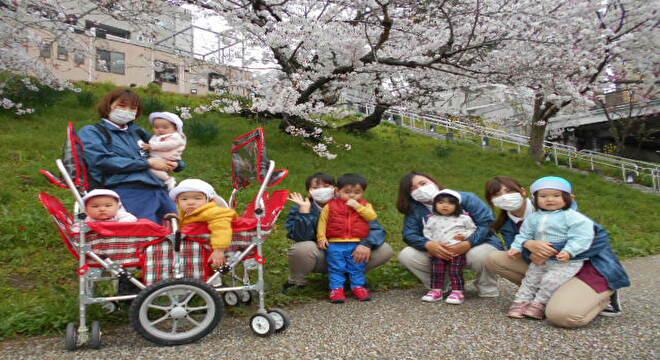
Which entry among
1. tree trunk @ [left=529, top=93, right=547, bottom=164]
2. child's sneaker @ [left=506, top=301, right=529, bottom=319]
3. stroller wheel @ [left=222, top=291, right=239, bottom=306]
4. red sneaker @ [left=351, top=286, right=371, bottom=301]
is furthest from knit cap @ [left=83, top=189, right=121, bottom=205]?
tree trunk @ [left=529, top=93, right=547, bottom=164]

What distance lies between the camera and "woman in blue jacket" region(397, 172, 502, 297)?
339 centimetres

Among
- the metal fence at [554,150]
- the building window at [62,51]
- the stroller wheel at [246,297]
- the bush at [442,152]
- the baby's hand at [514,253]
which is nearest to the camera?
the baby's hand at [514,253]

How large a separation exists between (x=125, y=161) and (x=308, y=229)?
1387 millimetres

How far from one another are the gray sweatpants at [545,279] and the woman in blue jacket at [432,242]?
39 cm

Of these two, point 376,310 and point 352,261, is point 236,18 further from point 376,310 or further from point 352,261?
point 376,310

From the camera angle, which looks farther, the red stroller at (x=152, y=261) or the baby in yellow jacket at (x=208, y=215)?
the baby in yellow jacket at (x=208, y=215)

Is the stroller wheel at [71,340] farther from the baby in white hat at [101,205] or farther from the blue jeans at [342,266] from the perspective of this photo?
the blue jeans at [342,266]

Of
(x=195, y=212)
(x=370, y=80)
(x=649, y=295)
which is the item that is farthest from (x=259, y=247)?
(x=370, y=80)

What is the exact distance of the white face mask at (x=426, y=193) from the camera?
3.53 meters

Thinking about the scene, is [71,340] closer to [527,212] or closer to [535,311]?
[535,311]

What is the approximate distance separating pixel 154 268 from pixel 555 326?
2.30m

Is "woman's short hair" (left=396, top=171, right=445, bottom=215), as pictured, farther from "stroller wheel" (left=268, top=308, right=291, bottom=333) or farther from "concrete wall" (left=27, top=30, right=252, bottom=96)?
"concrete wall" (left=27, top=30, right=252, bottom=96)

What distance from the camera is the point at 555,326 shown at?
2.72 meters

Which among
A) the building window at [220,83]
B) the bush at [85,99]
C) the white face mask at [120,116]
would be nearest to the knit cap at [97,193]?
the white face mask at [120,116]
